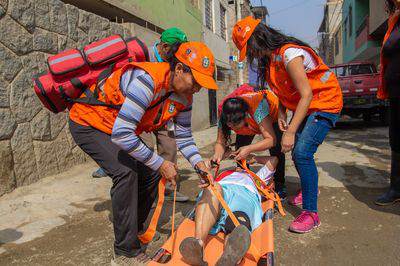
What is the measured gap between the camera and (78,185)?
14.6ft

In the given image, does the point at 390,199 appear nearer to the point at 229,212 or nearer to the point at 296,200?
the point at 296,200

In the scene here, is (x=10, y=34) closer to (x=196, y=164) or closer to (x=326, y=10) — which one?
(x=196, y=164)

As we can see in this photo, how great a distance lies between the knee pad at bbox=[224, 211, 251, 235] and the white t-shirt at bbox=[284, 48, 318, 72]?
125 centimetres

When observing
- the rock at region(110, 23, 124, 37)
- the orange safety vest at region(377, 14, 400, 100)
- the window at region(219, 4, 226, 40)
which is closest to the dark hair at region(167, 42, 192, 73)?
the orange safety vest at region(377, 14, 400, 100)

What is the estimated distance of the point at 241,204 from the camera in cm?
256

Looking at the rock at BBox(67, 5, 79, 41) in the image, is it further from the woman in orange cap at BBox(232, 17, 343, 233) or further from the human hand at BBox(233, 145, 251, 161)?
the human hand at BBox(233, 145, 251, 161)

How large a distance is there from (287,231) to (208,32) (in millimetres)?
11365

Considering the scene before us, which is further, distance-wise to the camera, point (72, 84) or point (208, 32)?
point (208, 32)

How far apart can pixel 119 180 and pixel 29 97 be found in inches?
115

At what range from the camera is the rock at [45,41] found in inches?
182

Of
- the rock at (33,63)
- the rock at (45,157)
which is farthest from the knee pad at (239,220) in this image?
the rock at (33,63)

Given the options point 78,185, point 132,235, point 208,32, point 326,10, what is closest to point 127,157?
point 132,235

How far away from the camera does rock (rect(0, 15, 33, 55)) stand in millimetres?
A: 4094

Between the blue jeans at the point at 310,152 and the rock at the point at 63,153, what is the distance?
11.5 ft
